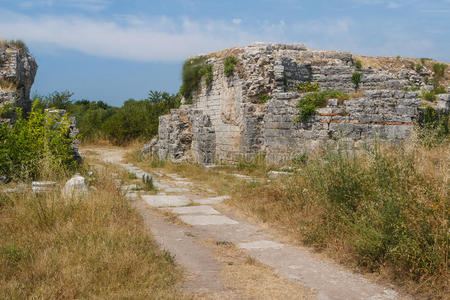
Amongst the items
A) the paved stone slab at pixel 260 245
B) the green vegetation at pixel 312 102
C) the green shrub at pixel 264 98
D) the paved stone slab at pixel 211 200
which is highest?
the green shrub at pixel 264 98

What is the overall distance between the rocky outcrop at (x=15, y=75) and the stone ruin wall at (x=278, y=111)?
17.4 ft

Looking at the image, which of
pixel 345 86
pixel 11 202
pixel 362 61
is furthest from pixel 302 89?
pixel 11 202

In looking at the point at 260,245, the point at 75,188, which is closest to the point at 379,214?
the point at 260,245

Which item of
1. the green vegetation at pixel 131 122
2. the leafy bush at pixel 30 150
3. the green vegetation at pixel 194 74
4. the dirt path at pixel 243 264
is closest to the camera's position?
the dirt path at pixel 243 264

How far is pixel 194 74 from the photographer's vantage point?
57.1 feet

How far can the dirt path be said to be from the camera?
12.5ft

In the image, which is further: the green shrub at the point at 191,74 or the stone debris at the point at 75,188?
the green shrub at the point at 191,74

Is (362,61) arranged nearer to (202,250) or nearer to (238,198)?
(238,198)

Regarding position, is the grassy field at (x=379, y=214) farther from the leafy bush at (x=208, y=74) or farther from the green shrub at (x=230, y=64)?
the leafy bush at (x=208, y=74)

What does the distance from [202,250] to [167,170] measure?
8.52 metres

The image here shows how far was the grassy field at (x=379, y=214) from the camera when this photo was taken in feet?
12.6

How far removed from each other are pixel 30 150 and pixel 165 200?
9.22 feet

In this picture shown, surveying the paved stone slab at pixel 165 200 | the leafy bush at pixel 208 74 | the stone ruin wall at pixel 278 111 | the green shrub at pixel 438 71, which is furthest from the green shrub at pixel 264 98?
the green shrub at pixel 438 71

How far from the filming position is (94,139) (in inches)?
954
